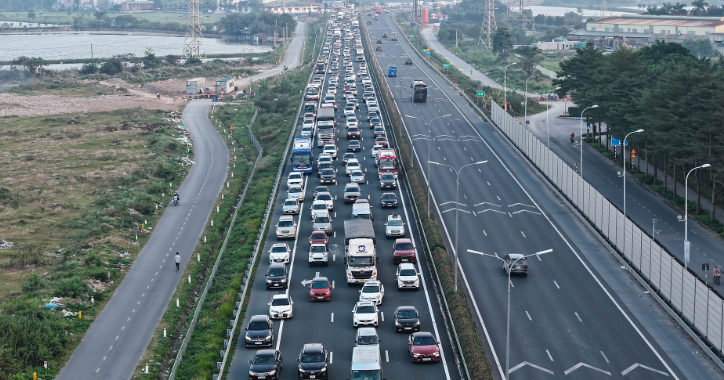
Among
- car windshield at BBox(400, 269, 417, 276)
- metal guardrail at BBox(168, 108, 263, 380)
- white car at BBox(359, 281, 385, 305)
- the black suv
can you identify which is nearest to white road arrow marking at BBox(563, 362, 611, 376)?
white car at BBox(359, 281, 385, 305)

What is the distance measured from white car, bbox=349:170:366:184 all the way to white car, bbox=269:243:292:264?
71.7 feet

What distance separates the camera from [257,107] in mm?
129125

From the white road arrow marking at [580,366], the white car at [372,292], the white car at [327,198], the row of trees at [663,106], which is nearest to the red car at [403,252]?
the white car at [372,292]

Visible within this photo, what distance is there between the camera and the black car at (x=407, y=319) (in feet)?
151

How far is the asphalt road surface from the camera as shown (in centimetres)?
4416

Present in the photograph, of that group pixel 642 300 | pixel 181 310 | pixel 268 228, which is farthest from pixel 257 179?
pixel 642 300

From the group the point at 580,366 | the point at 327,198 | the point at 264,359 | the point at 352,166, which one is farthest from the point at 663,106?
the point at 264,359

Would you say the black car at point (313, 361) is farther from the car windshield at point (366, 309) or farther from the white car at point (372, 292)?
the white car at point (372, 292)

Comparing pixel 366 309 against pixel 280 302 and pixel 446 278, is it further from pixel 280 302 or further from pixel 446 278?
pixel 446 278

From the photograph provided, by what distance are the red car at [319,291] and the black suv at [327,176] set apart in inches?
1131

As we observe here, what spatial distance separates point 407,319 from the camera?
46094mm

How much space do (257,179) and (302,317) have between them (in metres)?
35.9

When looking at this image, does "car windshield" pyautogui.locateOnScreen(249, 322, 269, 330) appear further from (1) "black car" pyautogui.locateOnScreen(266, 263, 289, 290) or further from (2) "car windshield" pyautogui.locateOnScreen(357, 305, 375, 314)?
(1) "black car" pyautogui.locateOnScreen(266, 263, 289, 290)

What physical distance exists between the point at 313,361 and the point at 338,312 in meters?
9.49
